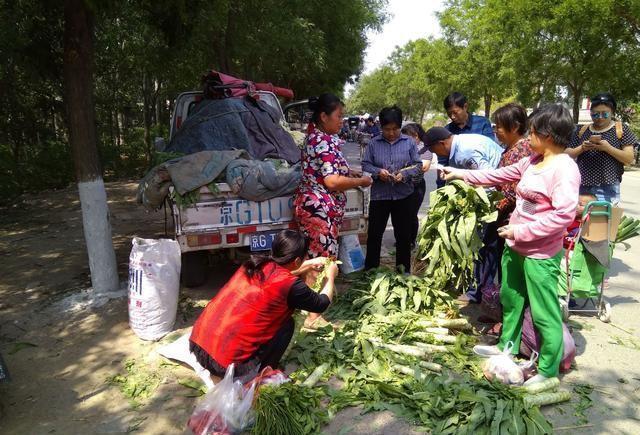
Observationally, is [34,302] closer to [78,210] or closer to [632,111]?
[78,210]

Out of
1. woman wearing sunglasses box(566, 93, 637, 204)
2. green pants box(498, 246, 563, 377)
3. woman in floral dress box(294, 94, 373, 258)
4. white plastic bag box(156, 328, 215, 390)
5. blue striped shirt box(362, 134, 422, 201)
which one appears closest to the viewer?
green pants box(498, 246, 563, 377)

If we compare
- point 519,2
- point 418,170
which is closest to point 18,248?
point 418,170

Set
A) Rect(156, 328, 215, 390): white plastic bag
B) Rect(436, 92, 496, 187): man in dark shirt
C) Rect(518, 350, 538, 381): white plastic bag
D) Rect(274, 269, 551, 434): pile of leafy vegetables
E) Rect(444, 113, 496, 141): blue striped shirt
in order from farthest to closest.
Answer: Rect(444, 113, 496, 141): blue striped shirt
Rect(436, 92, 496, 187): man in dark shirt
Rect(156, 328, 215, 390): white plastic bag
Rect(518, 350, 538, 381): white plastic bag
Rect(274, 269, 551, 434): pile of leafy vegetables

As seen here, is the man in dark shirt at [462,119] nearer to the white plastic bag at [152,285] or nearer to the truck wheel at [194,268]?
the truck wheel at [194,268]

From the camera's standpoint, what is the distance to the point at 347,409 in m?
3.05

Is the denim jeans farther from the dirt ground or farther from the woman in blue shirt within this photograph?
the woman in blue shirt

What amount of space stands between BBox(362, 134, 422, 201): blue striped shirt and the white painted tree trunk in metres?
2.60

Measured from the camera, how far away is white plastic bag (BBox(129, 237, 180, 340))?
3.93 m

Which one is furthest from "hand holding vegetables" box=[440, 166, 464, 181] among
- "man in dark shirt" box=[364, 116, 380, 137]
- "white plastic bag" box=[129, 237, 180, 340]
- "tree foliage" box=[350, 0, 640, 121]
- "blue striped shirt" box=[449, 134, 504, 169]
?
"man in dark shirt" box=[364, 116, 380, 137]

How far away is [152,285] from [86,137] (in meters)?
1.68

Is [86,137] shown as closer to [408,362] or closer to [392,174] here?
[392,174]

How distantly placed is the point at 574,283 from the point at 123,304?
406cm

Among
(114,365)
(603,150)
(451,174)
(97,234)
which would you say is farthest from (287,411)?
(603,150)

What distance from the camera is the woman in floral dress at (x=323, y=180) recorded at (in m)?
4.09
